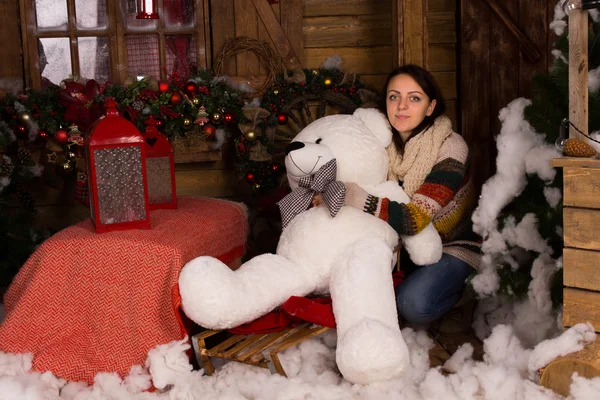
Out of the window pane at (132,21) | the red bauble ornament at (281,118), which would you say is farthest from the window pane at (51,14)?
the red bauble ornament at (281,118)

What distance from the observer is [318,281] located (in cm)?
251

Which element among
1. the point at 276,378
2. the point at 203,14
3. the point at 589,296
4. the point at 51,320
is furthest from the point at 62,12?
the point at 589,296

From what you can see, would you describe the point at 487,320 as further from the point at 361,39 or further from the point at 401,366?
the point at 361,39

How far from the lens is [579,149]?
6.73ft

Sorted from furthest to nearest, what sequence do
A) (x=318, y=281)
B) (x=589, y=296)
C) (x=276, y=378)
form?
(x=318, y=281), (x=276, y=378), (x=589, y=296)

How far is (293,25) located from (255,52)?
9.5 inches

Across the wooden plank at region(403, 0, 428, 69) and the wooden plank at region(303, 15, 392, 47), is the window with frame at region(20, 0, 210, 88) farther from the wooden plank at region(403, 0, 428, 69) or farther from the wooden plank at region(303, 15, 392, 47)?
the wooden plank at region(403, 0, 428, 69)

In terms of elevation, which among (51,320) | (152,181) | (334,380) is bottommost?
(334,380)

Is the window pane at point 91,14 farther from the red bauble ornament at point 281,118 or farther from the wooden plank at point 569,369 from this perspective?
the wooden plank at point 569,369

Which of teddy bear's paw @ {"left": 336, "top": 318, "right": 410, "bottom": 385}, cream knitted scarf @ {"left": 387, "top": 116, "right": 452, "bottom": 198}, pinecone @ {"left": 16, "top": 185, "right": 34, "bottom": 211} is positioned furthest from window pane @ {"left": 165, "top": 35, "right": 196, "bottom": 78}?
teddy bear's paw @ {"left": 336, "top": 318, "right": 410, "bottom": 385}

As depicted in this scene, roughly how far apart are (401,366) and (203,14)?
2.26 meters

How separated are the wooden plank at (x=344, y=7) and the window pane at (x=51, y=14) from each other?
4.03ft

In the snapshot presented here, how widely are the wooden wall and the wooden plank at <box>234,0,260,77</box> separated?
1034 millimetres

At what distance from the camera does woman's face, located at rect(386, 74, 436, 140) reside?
2.74 meters
